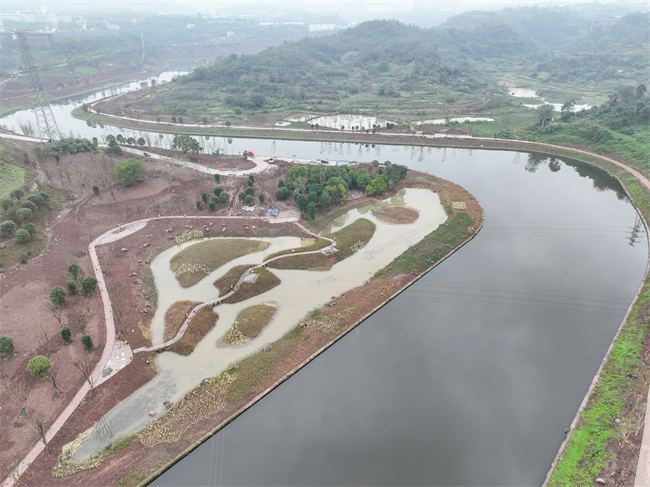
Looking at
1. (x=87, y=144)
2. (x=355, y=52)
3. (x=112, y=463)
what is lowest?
(x=112, y=463)

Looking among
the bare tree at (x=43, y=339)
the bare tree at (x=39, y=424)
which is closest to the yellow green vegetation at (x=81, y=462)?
the bare tree at (x=39, y=424)

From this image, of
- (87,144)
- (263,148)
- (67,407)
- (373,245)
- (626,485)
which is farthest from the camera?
(263,148)

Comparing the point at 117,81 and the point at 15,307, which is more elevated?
the point at 117,81

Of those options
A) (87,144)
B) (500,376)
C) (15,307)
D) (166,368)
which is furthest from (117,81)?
(500,376)

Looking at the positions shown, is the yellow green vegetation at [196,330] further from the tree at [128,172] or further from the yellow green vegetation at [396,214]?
the tree at [128,172]

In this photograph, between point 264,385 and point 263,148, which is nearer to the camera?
point 264,385

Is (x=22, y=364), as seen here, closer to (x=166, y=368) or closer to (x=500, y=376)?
(x=166, y=368)

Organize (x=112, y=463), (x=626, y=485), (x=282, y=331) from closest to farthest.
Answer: (x=626, y=485), (x=112, y=463), (x=282, y=331)

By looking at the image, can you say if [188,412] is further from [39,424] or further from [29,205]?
[29,205]
